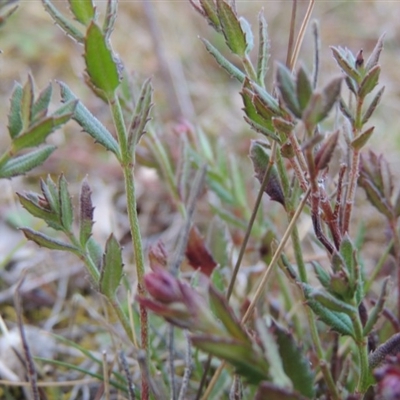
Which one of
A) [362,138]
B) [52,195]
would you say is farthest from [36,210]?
[362,138]

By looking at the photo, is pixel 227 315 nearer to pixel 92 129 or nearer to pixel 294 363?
pixel 294 363

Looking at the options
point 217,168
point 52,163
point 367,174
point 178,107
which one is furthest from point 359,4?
point 367,174

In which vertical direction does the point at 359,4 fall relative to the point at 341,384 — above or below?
above

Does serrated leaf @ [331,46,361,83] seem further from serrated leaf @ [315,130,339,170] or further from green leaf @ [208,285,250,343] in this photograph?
green leaf @ [208,285,250,343]

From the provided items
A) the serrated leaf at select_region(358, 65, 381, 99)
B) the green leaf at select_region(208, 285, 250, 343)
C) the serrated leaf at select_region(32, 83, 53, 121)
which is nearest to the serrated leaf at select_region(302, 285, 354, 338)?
the green leaf at select_region(208, 285, 250, 343)

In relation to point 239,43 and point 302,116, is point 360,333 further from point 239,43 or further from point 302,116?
point 239,43
